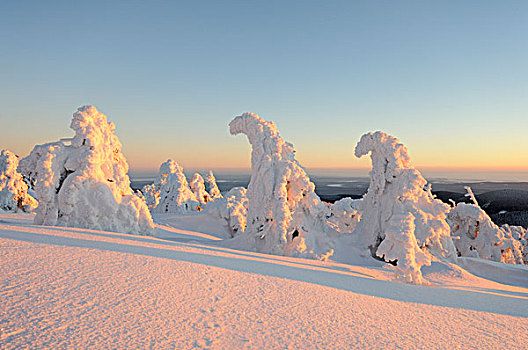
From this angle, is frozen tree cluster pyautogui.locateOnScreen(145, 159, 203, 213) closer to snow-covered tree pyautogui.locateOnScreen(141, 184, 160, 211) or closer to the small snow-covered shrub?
snow-covered tree pyautogui.locateOnScreen(141, 184, 160, 211)

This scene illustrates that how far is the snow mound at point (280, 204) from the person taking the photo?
50.4 feet

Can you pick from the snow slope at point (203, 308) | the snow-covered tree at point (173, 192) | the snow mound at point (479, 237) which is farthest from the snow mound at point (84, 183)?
the snow mound at point (479, 237)

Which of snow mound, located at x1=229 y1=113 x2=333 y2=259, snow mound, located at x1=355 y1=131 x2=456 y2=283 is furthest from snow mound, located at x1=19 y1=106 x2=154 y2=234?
snow mound, located at x1=355 y1=131 x2=456 y2=283

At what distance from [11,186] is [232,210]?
70.1 feet

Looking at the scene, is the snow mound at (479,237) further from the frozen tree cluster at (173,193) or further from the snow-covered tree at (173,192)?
the snow-covered tree at (173,192)

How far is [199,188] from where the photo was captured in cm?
4288

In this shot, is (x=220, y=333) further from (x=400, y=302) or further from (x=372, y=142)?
(x=372, y=142)

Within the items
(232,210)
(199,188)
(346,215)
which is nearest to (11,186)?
(199,188)

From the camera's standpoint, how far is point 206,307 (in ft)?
15.9

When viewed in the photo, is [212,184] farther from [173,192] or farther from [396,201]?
[396,201]

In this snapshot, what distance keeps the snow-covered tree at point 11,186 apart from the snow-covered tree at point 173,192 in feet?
45.2

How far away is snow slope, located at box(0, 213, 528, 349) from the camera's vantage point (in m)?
3.66

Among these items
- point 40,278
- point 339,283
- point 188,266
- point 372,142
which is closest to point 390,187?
point 372,142

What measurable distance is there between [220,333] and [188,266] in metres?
3.59
